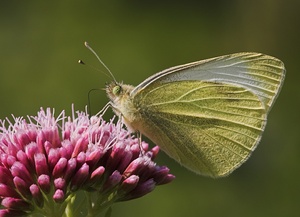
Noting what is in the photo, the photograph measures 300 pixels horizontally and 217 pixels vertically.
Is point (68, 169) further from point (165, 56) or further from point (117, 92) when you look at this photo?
point (165, 56)

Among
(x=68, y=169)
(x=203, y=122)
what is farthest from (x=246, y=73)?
(x=68, y=169)

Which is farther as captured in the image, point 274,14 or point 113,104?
point 274,14

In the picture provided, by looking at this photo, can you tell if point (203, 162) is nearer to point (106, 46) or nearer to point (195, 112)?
point (195, 112)

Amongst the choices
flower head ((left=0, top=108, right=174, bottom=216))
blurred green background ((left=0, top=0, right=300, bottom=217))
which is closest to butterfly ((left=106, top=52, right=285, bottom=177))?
flower head ((left=0, top=108, right=174, bottom=216))

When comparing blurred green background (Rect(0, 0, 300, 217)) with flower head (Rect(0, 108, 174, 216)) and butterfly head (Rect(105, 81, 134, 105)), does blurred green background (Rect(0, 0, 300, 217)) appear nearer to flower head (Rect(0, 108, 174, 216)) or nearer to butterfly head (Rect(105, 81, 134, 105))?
butterfly head (Rect(105, 81, 134, 105))

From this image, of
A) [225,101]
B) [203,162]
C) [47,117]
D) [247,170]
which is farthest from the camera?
[247,170]

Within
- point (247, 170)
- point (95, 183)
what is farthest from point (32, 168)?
point (247, 170)

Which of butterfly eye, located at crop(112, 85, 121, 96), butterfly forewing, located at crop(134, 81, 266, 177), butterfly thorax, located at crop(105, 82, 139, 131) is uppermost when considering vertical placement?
butterfly eye, located at crop(112, 85, 121, 96)
